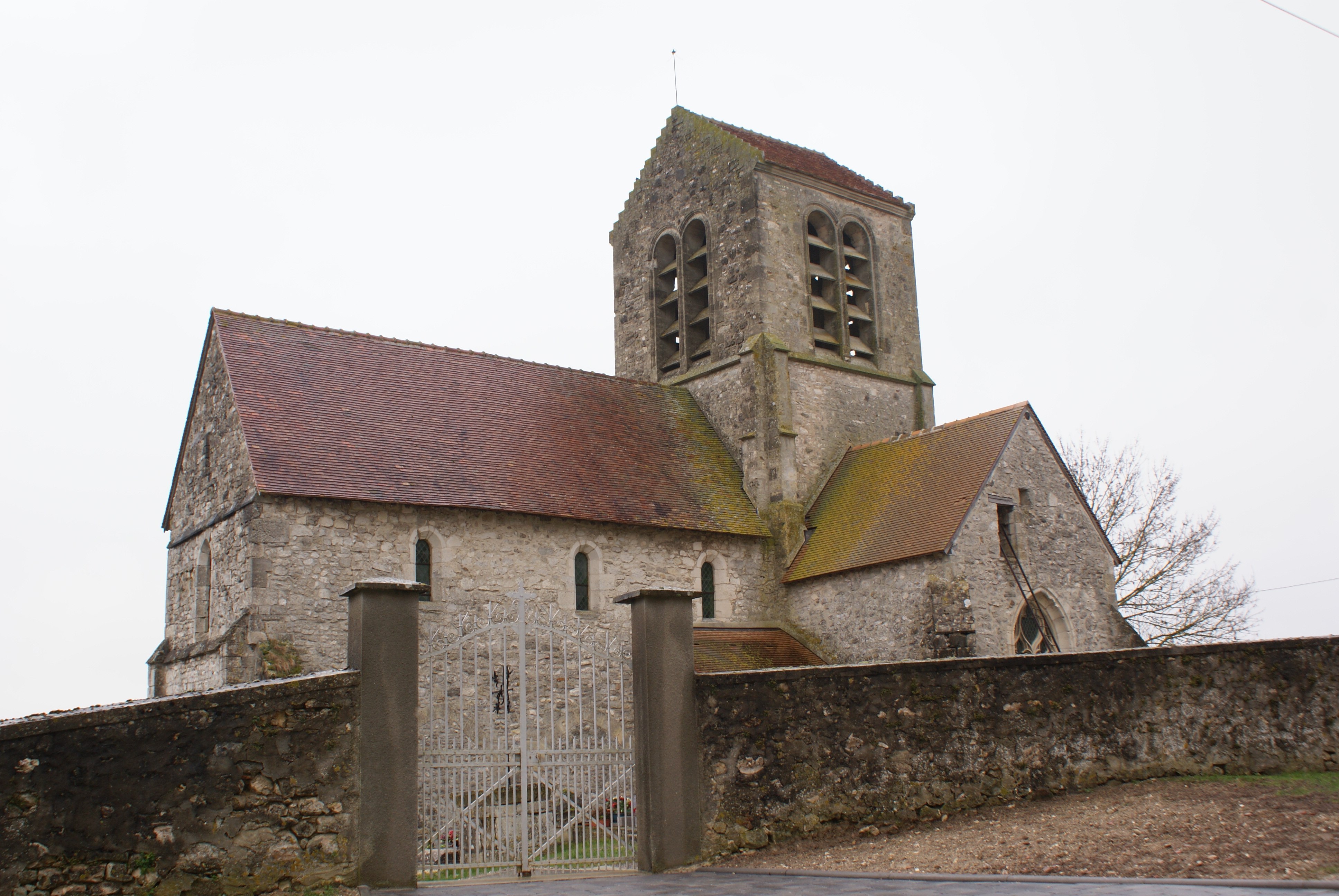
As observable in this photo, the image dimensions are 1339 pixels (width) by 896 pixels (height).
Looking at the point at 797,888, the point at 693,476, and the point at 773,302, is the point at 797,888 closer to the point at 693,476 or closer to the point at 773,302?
the point at 693,476

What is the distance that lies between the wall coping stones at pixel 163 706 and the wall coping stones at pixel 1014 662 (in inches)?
132

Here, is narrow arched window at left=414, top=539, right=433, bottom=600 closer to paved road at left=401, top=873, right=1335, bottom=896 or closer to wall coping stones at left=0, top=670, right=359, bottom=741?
wall coping stones at left=0, top=670, right=359, bottom=741

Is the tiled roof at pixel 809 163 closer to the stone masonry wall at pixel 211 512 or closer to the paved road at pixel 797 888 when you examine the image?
the stone masonry wall at pixel 211 512

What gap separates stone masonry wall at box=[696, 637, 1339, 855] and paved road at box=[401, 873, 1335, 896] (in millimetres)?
1175

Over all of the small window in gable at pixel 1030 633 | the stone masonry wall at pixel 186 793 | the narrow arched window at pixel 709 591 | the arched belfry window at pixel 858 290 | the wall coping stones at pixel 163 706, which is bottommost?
the stone masonry wall at pixel 186 793

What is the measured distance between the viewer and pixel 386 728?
913cm

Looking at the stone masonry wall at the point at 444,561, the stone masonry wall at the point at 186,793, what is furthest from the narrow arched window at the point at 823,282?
the stone masonry wall at the point at 186,793

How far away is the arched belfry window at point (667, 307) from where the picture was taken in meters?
25.0

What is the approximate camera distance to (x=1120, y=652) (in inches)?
464

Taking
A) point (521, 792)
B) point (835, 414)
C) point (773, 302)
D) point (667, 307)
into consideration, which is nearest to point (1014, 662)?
point (521, 792)

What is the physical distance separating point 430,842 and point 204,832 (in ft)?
6.56

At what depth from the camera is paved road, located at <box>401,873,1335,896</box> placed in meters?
6.84

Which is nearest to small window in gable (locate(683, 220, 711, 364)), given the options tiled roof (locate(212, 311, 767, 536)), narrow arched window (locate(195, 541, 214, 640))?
tiled roof (locate(212, 311, 767, 536))

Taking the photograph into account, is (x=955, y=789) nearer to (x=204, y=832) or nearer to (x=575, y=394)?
(x=204, y=832)
